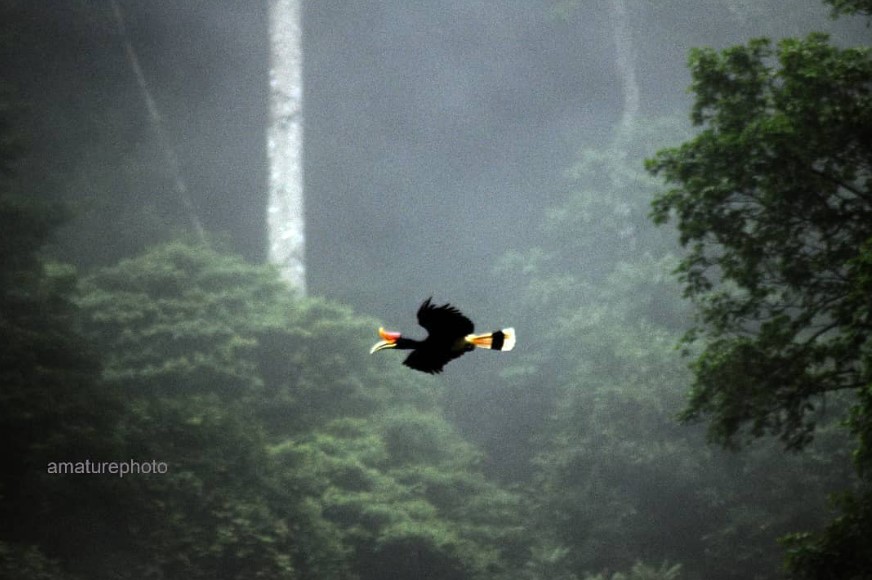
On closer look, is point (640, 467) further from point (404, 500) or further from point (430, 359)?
point (430, 359)

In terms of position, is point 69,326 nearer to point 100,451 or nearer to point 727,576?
point 100,451

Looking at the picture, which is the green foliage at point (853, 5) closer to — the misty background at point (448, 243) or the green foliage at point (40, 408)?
the misty background at point (448, 243)

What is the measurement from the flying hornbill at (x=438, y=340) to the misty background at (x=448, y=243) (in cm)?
672

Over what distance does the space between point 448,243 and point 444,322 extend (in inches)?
933

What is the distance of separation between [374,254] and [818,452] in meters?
15.4

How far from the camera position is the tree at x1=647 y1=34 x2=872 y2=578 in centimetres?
646

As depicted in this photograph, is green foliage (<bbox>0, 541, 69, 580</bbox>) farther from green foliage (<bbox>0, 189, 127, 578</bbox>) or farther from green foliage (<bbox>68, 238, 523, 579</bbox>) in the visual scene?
green foliage (<bbox>68, 238, 523, 579</bbox>)

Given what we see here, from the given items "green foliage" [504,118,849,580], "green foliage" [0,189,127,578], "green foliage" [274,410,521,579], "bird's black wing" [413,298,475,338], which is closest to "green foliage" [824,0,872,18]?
"bird's black wing" [413,298,475,338]

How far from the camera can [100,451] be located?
7949 millimetres

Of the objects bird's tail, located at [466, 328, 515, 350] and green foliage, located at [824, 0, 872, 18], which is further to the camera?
green foliage, located at [824, 0, 872, 18]

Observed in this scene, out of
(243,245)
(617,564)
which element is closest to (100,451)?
(617,564)

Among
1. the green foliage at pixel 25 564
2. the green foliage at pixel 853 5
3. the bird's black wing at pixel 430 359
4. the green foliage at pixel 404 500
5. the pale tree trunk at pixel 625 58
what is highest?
the pale tree trunk at pixel 625 58

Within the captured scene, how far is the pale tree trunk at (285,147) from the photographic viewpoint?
59.4 feet

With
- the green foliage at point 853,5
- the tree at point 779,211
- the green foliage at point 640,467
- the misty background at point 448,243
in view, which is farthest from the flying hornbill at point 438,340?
the green foliage at point 640,467
